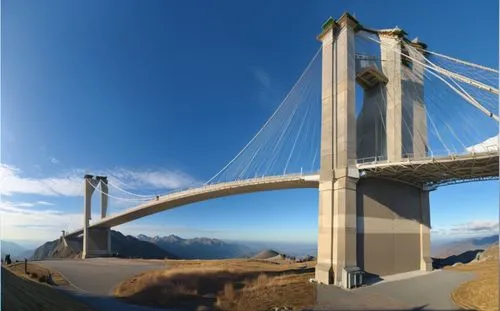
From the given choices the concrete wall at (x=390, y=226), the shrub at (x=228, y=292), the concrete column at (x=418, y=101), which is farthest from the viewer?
the concrete column at (x=418, y=101)

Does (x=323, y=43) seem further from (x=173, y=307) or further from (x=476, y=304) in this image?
(x=173, y=307)

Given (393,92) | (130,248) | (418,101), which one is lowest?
(130,248)

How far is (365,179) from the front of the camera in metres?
22.6

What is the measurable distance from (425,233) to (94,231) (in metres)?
52.4

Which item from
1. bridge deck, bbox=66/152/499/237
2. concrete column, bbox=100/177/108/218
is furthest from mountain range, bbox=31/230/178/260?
bridge deck, bbox=66/152/499/237

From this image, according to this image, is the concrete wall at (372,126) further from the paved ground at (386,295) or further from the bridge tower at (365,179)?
the paved ground at (386,295)

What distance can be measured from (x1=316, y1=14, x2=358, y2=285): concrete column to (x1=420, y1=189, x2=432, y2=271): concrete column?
870 cm

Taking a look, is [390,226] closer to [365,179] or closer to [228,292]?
[365,179]

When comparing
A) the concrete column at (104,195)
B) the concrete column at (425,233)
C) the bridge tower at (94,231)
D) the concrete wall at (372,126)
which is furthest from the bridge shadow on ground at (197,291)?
the concrete column at (104,195)

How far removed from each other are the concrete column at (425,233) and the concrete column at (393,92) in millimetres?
4526

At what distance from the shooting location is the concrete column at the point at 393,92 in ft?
84.9

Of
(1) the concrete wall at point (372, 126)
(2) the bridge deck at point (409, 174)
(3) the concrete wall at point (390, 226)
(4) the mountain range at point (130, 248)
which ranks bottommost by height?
(4) the mountain range at point (130, 248)

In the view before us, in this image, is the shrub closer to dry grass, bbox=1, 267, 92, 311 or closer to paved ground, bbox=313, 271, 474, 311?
paved ground, bbox=313, 271, 474, 311

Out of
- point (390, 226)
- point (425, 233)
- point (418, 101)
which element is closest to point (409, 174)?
point (390, 226)
